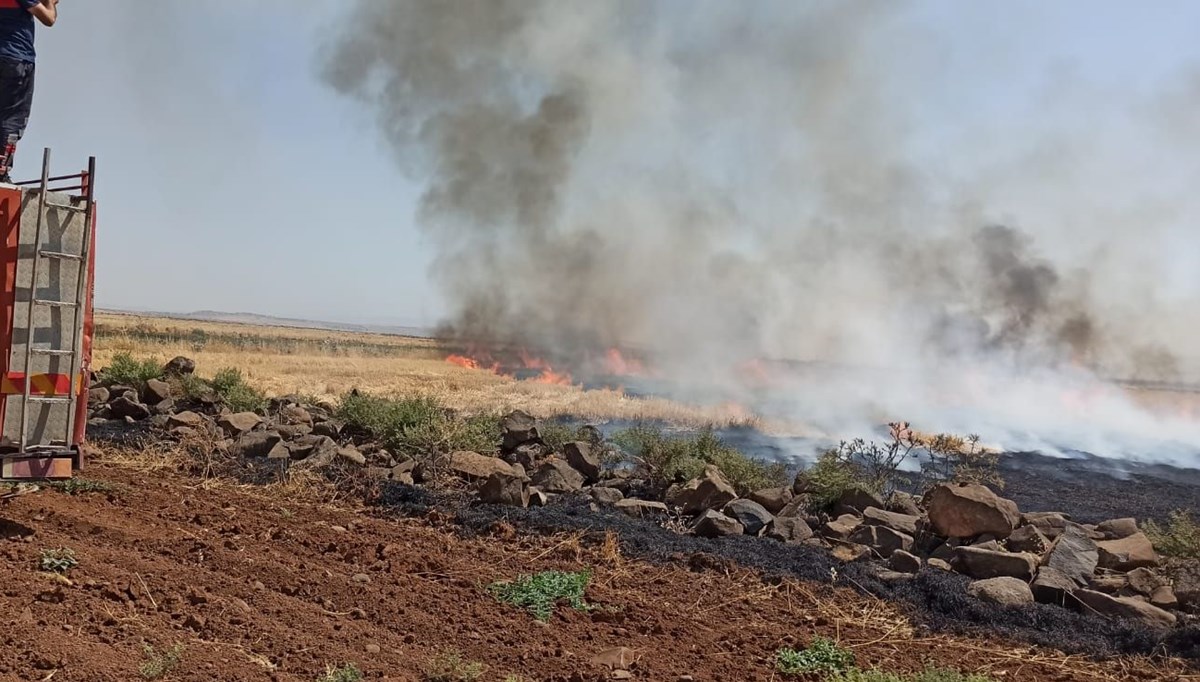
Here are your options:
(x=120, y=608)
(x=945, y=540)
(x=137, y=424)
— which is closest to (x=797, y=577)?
(x=945, y=540)

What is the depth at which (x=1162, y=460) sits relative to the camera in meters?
24.3

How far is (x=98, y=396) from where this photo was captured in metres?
13.1

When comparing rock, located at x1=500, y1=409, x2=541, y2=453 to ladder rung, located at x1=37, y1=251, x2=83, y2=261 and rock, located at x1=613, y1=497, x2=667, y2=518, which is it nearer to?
rock, located at x1=613, y1=497, x2=667, y2=518

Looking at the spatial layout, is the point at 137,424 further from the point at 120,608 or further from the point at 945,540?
the point at 945,540

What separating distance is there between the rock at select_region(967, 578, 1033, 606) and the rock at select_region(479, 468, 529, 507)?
4511mm

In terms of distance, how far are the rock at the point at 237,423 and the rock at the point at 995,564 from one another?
9451 mm

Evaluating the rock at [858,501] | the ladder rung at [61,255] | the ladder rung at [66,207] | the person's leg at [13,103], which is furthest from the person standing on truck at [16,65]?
the rock at [858,501]

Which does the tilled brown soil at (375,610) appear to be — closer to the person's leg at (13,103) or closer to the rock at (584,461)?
the person's leg at (13,103)

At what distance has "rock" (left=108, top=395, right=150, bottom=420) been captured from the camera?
1268 cm

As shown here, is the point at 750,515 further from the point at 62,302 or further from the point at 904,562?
the point at 62,302

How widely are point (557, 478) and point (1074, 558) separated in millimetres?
5540

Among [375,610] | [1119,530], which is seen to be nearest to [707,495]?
[375,610]

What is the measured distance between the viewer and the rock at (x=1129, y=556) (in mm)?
7695

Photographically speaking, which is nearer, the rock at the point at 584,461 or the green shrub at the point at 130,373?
the rock at the point at 584,461
